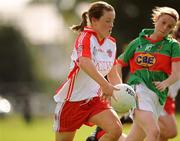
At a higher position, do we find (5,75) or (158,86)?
(158,86)

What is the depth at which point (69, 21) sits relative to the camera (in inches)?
2322

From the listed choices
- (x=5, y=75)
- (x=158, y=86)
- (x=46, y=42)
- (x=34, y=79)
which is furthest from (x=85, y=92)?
(x=46, y=42)

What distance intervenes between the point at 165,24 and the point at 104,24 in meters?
1.21

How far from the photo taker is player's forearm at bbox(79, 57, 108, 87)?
9963 mm

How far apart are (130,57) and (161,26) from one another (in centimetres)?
63

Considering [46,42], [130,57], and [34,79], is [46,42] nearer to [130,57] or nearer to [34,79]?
[34,79]

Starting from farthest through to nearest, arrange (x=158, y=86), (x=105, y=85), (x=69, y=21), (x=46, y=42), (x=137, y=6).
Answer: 1. (x=46, y=42)
2. (x=69, y=21)
3. (x=137, y=6)
4. (x=158, y=86)
5. (x=105, y=85)

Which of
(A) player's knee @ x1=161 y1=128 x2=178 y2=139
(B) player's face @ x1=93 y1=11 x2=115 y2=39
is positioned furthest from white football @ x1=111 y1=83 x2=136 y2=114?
(A) player's knee @ x1=161 y1=128 x2=178 y2=139

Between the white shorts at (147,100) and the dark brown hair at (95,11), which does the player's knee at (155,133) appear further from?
the dark brown hair at (95,11)

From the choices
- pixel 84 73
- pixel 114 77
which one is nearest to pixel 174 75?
pixel 114 77

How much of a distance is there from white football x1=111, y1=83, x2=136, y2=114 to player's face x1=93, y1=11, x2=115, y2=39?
0.65m

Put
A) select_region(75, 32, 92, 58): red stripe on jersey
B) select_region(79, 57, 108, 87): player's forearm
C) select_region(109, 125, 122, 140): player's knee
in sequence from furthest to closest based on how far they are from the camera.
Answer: select_region(109, 125, 122, 140): player's knee
select_region(75, 32, 92, 58): red stripe on jersey
select_region(79, 57, 108, 87): player's forearm

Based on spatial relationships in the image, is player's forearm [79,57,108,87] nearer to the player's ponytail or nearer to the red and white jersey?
the red and white jersey

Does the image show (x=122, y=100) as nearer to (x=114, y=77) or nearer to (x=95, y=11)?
(x=114, y=77)
